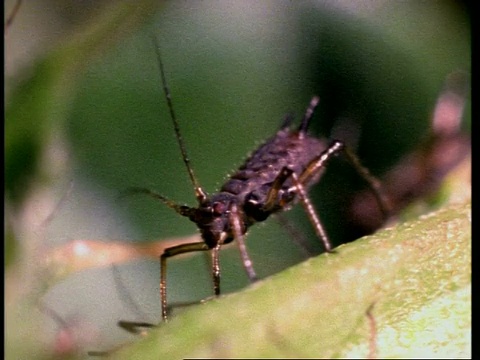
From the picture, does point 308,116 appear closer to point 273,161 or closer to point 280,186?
point 273,161

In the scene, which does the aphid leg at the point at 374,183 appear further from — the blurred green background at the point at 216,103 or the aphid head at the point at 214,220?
the aphid head at the point at 214,220

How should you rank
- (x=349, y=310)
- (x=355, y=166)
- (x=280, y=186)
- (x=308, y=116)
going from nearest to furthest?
(x=349, y=310) < (x=280, y=186) < (x=355, y=166) < (x=308, y=116)

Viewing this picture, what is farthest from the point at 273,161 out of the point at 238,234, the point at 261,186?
the point at 238,234

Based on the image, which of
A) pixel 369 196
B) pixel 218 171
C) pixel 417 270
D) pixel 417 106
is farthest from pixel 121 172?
Result: pixel 417 270

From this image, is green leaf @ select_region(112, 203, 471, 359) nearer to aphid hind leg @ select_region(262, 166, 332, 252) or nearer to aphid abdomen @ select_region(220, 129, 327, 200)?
aphid hind leg @ select_region(262, 166, 332, 252)

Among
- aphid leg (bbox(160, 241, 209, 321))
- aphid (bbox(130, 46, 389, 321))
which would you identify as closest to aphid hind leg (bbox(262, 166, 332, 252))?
aphid (bbox(130, 46, 389, 321))

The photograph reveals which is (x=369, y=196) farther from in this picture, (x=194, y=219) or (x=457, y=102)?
(x=194, y=219)

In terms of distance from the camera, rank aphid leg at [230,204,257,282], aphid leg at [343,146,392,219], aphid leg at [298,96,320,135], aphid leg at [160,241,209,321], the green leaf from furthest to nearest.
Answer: aphid leg at [298,96,320,135]
aphid leg at [343,146,392,219]
aphid leg at [160,241,209,321]
aphid leg at [230,204,257,282]
the green leaf
